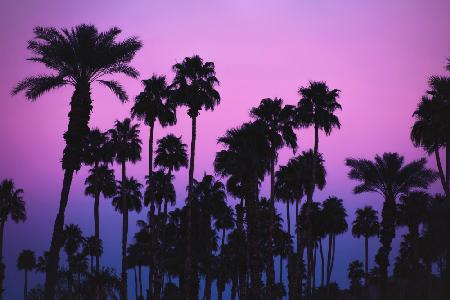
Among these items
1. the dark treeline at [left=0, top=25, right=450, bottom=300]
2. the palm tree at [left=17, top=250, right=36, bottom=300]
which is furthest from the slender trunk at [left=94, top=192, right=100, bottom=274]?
the palm tree at [left=17, top=250, right=36, bottom=300]

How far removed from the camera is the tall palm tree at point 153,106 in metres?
50.4

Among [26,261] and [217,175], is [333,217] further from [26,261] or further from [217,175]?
[26,261]

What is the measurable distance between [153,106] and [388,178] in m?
22.9

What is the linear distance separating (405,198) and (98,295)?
37.8 metres

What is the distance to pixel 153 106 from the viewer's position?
166ft

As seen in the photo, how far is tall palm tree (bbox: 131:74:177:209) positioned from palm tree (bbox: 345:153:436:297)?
57.8 feet

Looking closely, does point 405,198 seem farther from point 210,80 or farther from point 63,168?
point 63,168

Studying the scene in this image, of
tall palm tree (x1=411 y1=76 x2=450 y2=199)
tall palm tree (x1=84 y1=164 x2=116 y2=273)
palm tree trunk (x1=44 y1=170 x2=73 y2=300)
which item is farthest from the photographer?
tall palm tree (x1=84 y1=164 x2=116 y2=273)

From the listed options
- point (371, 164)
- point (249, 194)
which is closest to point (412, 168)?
point (371, 164)

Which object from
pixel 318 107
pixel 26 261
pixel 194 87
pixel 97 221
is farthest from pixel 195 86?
pixel 26 261

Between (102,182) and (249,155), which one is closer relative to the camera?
(249,155)

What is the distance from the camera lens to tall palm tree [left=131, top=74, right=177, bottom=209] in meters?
50.4

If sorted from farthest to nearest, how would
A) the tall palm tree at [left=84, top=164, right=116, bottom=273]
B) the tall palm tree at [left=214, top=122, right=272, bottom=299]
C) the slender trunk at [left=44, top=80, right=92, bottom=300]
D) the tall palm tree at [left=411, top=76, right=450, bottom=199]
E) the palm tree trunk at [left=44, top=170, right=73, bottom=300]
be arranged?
the tall palm tree at [left=84, top=164, right=116, bottom=273]
the tall palm tree at [left=214, top=122, right=272, bottom=299]
the tall palm tree at [left=411, top=76, right=450, bottom=199]
the slender trunk at [left=44, top=80, right=92, bottom=300]
the palm tree trunk at [left=44, top=170, right=73, bottom=300]

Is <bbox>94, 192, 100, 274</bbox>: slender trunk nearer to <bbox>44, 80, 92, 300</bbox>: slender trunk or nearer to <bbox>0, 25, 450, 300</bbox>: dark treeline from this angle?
<bbox>0, 25, 450, 300</bbox>: dark treeline
